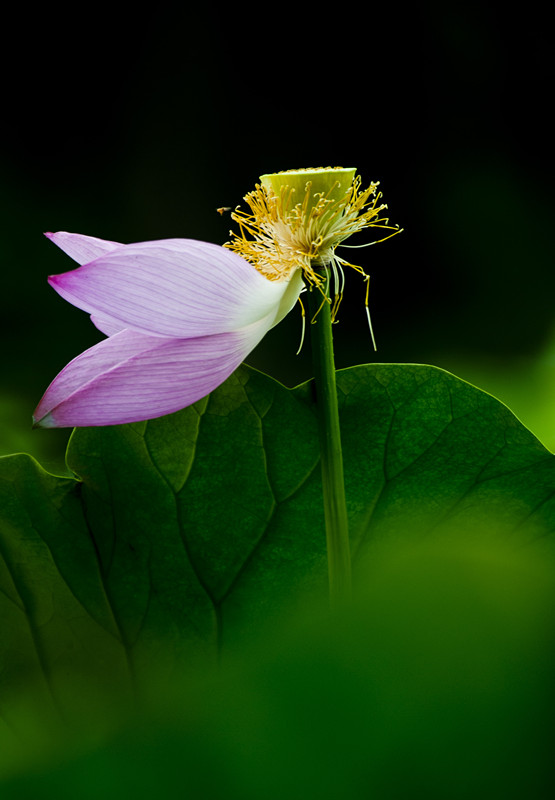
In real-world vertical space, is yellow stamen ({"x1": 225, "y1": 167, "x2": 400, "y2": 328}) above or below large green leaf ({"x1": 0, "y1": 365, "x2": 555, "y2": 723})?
above

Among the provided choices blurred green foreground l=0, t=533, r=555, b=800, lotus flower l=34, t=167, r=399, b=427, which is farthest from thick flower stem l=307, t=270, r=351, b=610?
blurred green foreground l=0, t=533, r=555, b=800

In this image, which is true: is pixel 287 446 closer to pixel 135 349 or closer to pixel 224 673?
pixel 135 349

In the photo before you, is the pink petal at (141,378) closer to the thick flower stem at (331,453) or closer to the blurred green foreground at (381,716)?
the thick flower stem at (331,453)

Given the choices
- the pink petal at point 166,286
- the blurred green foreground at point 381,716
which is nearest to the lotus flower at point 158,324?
the pink petal at point 166,286

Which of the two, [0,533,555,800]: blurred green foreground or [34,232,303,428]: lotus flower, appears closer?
[0,533,555,800]: blurred green foreground

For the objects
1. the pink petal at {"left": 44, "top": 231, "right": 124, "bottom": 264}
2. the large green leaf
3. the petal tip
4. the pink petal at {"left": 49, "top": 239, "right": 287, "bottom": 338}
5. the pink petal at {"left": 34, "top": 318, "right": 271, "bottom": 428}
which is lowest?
the large green leaf

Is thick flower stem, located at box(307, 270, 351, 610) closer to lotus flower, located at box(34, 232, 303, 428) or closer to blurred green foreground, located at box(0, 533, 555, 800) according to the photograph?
lotus flower, located at box(34, 232, 303, 428)
